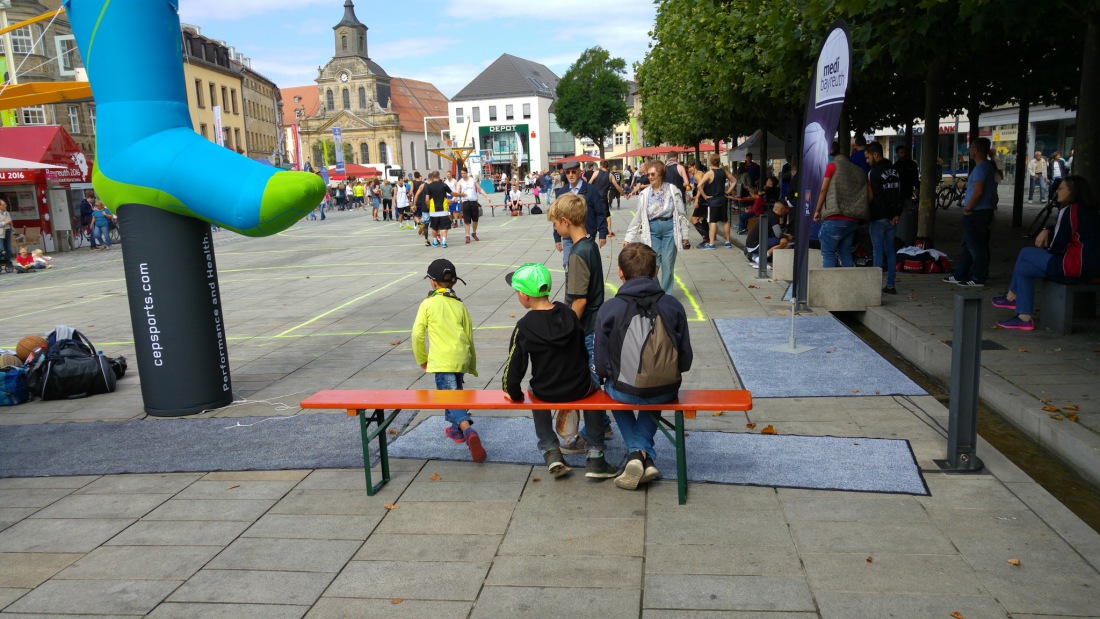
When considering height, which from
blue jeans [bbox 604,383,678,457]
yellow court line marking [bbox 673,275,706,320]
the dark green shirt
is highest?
the dark green shirt

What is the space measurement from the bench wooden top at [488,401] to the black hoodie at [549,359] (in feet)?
0.24

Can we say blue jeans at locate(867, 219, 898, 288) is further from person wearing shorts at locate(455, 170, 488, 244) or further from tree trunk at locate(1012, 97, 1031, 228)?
person wearing shorts at locate(455, 170, 488, 244)

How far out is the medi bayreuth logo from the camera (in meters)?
8.23

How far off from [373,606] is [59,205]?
2678 centimetres

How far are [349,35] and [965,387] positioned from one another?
117905mm

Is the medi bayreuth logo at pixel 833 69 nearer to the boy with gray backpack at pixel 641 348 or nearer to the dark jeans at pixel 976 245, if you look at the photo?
the dark jeans at pixel 976 245

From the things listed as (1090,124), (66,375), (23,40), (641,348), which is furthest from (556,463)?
(23,40)

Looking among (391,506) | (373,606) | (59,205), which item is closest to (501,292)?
(391,506)

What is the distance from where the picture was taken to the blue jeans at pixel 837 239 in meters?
10.8

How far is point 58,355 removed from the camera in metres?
7.81

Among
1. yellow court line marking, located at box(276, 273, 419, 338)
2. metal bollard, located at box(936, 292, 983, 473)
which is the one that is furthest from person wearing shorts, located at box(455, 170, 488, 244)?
metal bollard, located at box(936, 292, 983, 473)

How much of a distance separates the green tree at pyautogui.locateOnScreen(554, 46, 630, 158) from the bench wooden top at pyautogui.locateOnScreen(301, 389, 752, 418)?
287 feet

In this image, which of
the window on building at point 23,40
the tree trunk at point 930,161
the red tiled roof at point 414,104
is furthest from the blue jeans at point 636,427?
the red tiled roof at point 414,104

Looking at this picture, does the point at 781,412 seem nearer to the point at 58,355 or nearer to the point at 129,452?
the point at 129,452
